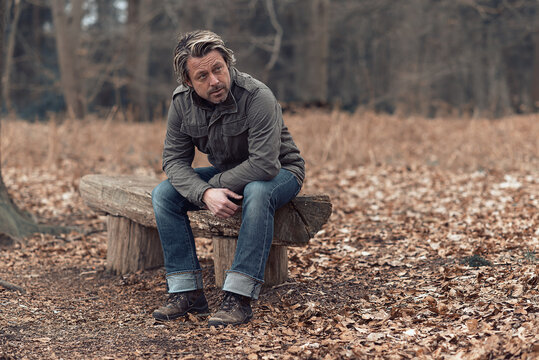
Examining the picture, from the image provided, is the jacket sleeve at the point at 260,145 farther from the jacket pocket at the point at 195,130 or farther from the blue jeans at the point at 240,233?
the jacket pocket at the point at 195,130

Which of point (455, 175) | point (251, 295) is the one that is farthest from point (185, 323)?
point (455, 175)

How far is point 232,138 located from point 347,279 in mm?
1348

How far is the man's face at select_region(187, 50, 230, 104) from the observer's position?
2.93m

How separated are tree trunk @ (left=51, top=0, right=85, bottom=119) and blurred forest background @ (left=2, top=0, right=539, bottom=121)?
0.02m

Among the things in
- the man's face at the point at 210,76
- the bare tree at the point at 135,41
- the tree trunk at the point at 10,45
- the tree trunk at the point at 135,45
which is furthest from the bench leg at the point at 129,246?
the bare tree at the point at 135,41

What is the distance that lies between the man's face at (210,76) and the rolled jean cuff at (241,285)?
3.07 ft

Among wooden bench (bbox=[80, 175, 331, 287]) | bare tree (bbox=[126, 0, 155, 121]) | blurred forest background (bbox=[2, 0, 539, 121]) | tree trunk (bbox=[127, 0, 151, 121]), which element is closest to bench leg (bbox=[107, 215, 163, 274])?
wooden bench (bbox=[80, 175, 331, 287])

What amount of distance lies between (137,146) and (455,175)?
15.0 feet

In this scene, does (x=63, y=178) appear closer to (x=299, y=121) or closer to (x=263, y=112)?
(x=299, y=121)

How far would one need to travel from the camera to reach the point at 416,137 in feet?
32.9

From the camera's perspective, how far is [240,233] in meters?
2.99

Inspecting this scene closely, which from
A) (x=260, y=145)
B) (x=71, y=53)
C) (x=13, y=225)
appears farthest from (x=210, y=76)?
(x=71, y=53)

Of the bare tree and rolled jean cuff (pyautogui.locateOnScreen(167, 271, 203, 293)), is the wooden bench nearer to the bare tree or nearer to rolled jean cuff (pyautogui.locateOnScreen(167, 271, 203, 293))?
rolled jean cuff (pyautogui.locateOnScreen(167, 271, 203, 293))

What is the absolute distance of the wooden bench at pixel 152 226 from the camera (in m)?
3.18
